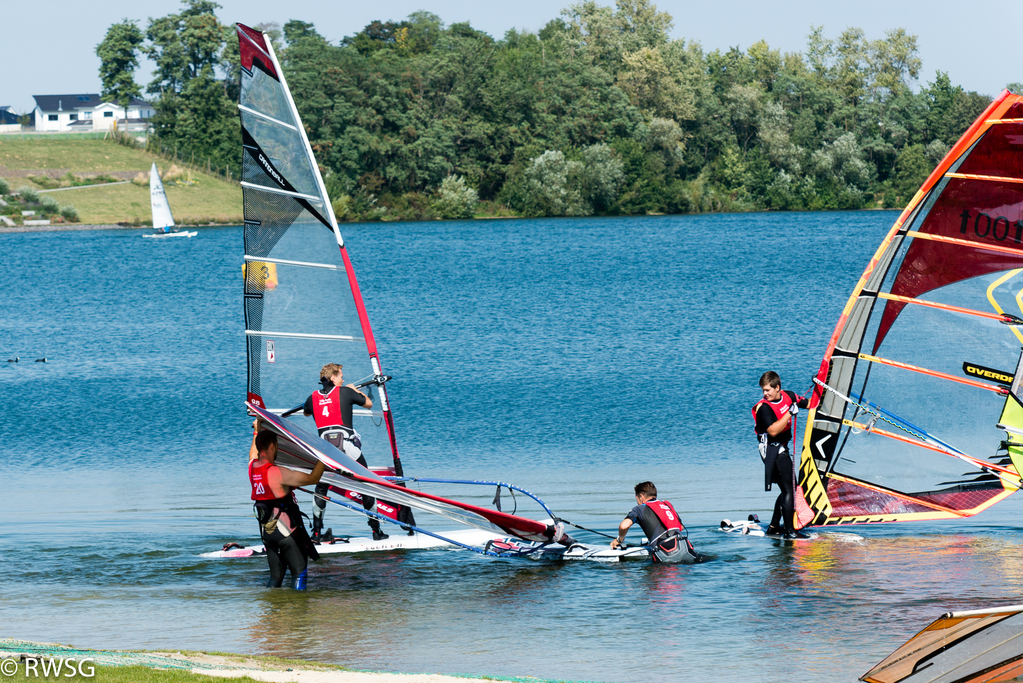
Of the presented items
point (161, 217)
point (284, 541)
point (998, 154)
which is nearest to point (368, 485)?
point (284, 541)

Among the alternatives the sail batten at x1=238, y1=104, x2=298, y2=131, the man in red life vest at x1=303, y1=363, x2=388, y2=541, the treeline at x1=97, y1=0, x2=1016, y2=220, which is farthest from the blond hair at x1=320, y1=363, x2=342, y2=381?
the treeline at x1=97, y1=0, x2=1016, y2=220

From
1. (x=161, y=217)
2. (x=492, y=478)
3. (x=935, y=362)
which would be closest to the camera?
(x=935, y=362)

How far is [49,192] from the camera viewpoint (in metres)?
84.2

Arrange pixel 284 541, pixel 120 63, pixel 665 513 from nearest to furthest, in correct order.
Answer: pixel 284 541
pixel 665 513
pixel 120 63

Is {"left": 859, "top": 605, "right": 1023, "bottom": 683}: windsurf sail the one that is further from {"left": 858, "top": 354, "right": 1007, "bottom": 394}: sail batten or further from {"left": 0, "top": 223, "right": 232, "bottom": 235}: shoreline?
{"left": 0, "top": 223, "right": 232, "bottom": 235}: shoreline

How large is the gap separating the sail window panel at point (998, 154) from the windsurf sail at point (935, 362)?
0.01 meters

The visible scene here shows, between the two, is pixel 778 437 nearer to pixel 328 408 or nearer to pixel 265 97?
pixel 328 408

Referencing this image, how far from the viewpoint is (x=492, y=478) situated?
48.9 feet

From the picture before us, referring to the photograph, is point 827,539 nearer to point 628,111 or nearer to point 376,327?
point 376,327

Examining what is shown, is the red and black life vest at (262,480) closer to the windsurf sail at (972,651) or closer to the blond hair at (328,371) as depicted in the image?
the blond hair at (328,371)

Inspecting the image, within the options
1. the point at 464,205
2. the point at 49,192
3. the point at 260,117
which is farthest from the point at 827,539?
the point at 49,192

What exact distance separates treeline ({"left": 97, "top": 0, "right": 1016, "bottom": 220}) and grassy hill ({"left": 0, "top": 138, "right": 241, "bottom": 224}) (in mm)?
4435

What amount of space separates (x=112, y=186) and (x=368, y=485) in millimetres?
82984

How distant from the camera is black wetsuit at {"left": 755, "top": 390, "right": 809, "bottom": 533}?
11.0m
